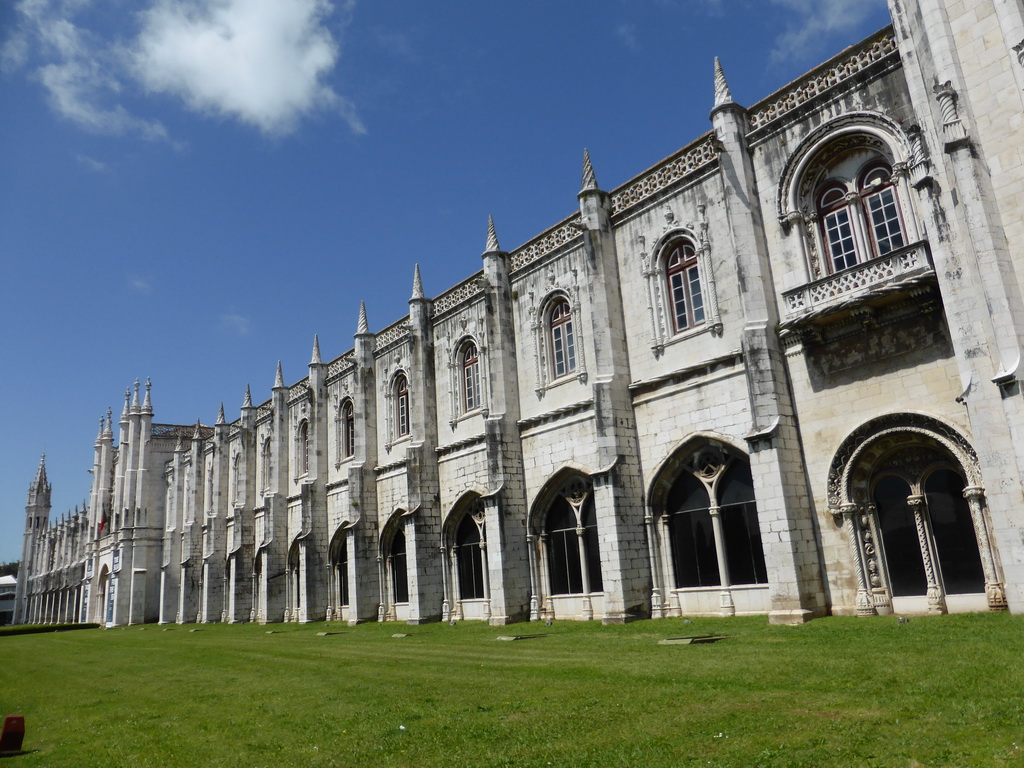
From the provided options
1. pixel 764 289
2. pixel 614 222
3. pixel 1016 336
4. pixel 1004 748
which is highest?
pixel 614 222

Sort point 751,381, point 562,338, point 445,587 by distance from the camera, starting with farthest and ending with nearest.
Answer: point 445,587
point 562,338
point 751,381

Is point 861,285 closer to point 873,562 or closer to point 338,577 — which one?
point 873,562

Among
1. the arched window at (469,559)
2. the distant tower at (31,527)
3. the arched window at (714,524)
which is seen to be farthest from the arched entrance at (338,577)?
the distant tower at (31,527)

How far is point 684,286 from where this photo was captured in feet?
64.4

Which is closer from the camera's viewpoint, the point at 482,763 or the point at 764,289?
the point at 482,763

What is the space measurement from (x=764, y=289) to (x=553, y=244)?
26.7 feet

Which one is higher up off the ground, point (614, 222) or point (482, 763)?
point (614, 222)

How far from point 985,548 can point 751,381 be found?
5.25 metres

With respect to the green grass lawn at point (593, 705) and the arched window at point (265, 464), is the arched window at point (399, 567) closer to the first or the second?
the arched window at point (265, 464)

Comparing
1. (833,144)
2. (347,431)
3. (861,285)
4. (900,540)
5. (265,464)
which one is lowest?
(900,540)

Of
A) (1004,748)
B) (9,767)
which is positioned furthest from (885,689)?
(9,767)

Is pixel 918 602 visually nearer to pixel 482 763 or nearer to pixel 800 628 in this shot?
pixel 800 628

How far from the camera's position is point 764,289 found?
16.9m

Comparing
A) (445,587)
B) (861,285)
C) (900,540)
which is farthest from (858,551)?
(445,587)
